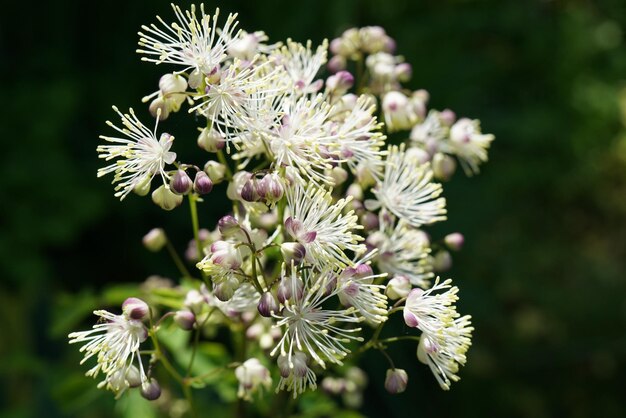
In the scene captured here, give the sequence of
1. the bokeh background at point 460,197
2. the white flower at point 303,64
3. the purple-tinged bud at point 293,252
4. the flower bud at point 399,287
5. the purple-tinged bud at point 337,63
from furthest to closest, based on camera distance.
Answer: the bokeh background at point 460,197 → the purple-tinged bud at point 337,63 → the white flower at point 303,64 → the flower bud at point 399,287 → the purple-tinged bud at point 293,252

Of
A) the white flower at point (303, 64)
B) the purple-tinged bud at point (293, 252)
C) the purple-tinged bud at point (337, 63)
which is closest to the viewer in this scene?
the purple-tinged bud at point (293, 252)

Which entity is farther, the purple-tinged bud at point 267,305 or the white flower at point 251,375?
the white flower at point 251,375

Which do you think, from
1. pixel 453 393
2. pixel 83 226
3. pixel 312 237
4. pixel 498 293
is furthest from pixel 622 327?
pixel 312 237

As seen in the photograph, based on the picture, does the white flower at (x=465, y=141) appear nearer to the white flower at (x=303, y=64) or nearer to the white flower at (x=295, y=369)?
the white flower at (x=303, y=64)

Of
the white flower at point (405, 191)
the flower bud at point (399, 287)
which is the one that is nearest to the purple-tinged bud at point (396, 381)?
the flower bud at point (399, 287)

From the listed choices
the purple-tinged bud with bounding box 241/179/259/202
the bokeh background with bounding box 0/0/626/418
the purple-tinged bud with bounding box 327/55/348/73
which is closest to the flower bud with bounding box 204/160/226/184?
the purple-tinged bud with bounding box 241/179/259/202

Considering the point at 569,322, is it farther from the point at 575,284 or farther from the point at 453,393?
the point at 453,393
